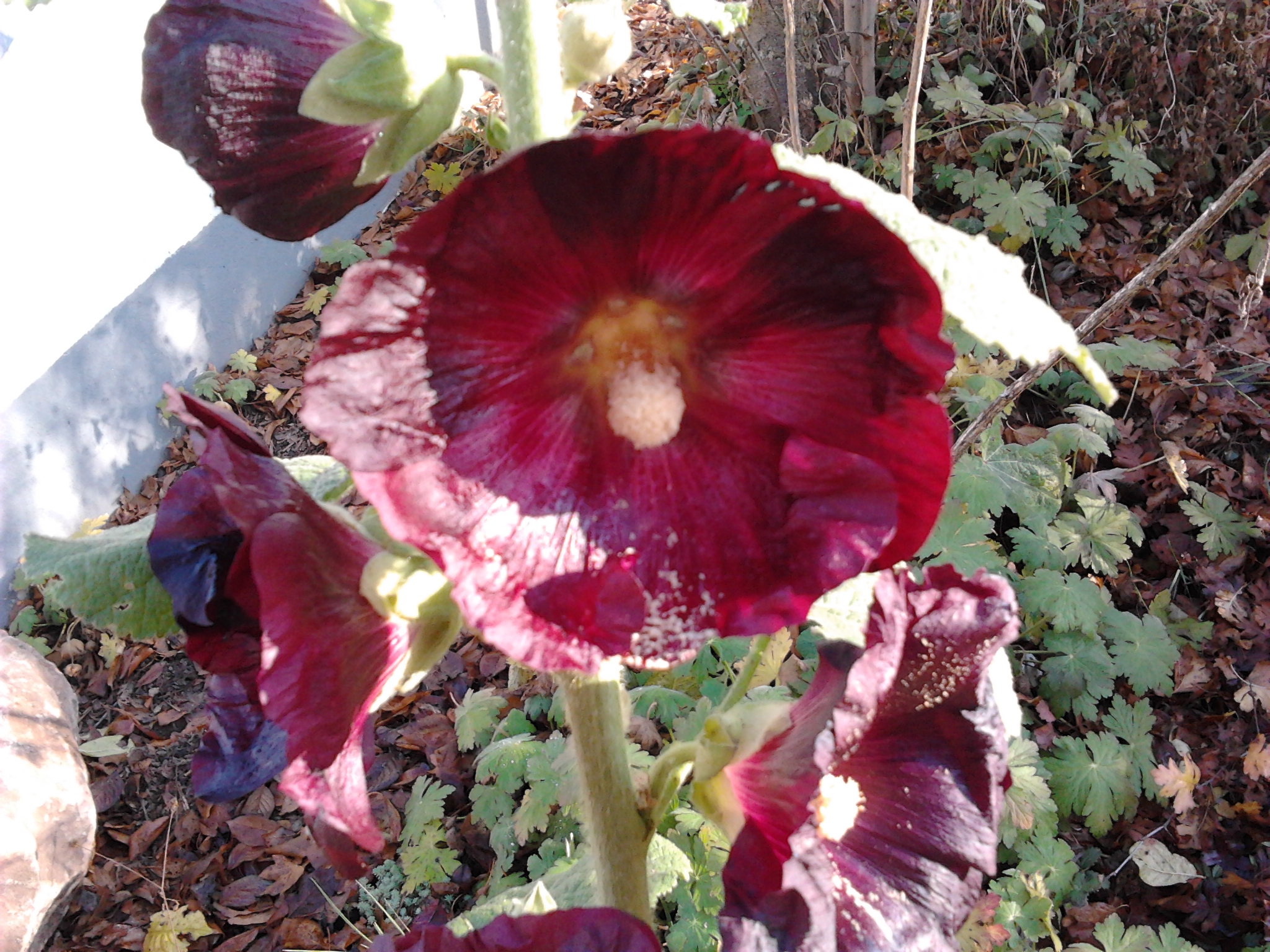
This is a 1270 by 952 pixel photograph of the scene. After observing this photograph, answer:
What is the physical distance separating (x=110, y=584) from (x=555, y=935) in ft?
1.35

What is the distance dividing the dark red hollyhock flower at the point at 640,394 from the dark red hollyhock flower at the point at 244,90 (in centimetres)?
26

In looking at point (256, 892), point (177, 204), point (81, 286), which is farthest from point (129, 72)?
point (256, 892)

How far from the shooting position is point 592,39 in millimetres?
682

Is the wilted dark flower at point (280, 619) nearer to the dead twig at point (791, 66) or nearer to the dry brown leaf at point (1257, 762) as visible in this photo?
the dead twig at point (791, 66)

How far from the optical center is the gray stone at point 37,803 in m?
2.44

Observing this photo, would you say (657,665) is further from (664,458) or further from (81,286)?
(81,286)

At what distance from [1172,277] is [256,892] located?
139 inches

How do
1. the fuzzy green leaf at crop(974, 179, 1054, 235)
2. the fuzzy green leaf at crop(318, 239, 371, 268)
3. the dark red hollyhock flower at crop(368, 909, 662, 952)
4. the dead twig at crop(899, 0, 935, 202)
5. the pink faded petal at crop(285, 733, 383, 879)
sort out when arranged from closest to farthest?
the pink faded petal at crop(285, 733, 383, 879) < the dark red hollyhock flower at crop(368, 909, 662, 952) < the dead twig at crop(899, 0, 935, 202) < the fuzzy green leaf at crop(974, 179, 1054, 235) < the fuzzy green leaf at crop(318, 239, 371, 268)

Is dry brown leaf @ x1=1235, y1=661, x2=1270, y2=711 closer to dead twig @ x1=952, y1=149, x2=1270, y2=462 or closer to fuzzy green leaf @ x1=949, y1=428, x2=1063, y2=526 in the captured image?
fuzzy green leaf @ x1=949, y1=428, x2=1063, y2=526

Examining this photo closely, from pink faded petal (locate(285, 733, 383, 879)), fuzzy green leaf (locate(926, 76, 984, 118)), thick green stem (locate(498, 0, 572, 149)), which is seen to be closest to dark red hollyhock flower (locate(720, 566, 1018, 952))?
pink faded petal (locate(285, 733, 383, 879))

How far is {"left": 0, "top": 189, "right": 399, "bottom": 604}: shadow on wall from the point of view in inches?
128

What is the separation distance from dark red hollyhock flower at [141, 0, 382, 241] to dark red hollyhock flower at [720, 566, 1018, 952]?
0.50m

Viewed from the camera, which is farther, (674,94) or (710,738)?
(674,94)

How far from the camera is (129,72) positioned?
337cm
